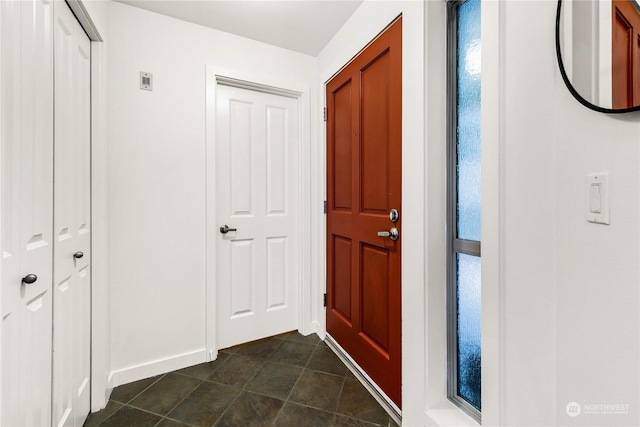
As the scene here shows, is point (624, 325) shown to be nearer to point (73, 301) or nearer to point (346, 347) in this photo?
point (346, 347)

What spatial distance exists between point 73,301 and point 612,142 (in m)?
2.03

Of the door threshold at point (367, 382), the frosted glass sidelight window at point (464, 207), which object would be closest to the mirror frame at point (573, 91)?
the frosted glass sidelight window at point (464, 207)

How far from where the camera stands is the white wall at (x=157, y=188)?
5.53 feet

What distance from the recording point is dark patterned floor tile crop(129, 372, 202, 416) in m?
1.49

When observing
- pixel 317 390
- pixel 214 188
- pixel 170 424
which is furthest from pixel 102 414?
pixel 214 188

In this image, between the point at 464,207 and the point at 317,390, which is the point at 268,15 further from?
the point at 317,390

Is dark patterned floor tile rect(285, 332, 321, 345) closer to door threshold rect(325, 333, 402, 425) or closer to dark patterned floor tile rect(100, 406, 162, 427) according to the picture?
door threshold rect(325, 333, 402, 425)

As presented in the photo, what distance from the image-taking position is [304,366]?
1.84 metres

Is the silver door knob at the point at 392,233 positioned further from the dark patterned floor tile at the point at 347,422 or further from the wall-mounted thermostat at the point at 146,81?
the wall-mounted thermostat at the point at 146,81

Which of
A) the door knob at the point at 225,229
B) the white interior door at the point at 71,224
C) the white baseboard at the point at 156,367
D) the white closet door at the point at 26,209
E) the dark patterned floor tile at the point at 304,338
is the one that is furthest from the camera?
the dark patterned floor tile at the point at 304,338

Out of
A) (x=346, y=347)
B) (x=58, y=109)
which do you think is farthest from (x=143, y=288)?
(x=346, y=347)

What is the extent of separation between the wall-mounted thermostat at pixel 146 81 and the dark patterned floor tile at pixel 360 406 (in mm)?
2167

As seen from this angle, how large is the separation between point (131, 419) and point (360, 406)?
3.81ft

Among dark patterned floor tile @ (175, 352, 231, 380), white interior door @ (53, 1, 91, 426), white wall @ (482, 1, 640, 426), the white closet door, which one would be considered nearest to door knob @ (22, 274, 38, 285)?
the white closet door
